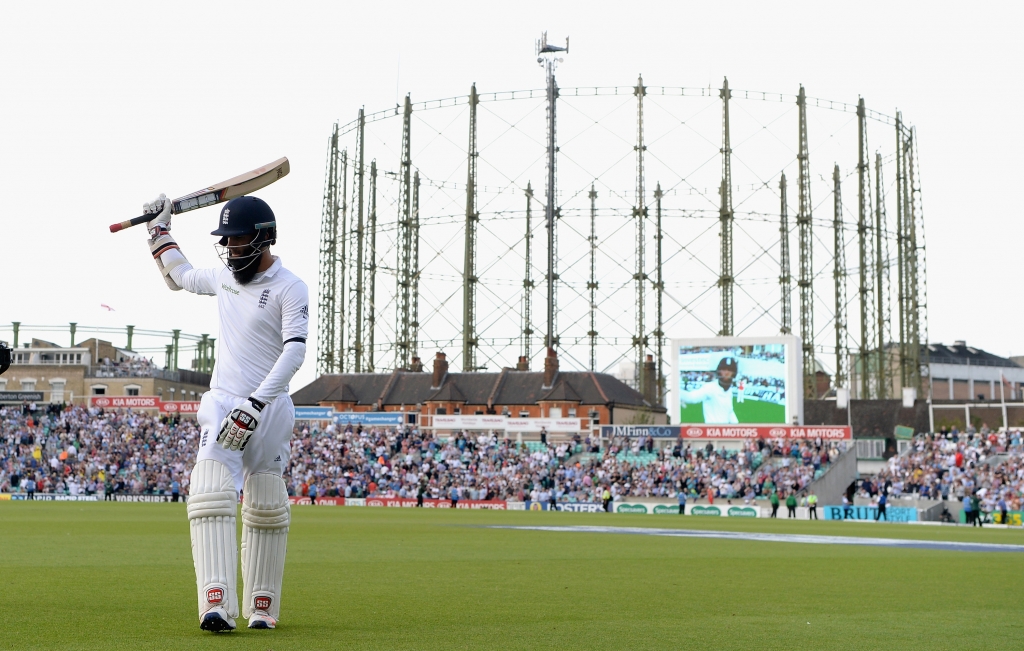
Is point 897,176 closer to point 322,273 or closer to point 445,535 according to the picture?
point 322,273

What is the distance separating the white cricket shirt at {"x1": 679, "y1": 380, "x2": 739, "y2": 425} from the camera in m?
50.8

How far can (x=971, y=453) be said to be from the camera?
4556 centimetres

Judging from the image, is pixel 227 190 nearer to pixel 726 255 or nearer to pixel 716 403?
pixel 716 403

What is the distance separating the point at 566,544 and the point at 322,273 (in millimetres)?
55247

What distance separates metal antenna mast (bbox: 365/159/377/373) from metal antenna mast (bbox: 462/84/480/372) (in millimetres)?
6472

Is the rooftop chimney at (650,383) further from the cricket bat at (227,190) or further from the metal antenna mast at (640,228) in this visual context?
the cricket bat at (227,190)

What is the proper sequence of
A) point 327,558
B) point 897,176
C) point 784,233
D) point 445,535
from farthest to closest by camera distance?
point 897,176
point 784,233
point 445,535
point 327,558

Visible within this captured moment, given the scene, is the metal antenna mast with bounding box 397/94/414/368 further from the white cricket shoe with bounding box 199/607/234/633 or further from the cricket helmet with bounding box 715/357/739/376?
the white cricket shoe with bounding box 199/607/234/633

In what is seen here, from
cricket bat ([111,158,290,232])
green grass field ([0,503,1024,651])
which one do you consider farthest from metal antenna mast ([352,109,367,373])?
cricket bat ([111,158,290,232])

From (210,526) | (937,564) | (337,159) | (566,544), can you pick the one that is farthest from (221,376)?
(337,159)

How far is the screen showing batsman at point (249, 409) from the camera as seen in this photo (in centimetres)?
672

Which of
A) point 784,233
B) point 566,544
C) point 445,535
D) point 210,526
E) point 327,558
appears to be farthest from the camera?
point 784,233

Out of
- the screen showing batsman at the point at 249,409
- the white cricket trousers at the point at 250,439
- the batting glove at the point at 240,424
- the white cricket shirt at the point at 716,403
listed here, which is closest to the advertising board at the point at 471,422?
A: the white cricket shirt at the point at 716,403

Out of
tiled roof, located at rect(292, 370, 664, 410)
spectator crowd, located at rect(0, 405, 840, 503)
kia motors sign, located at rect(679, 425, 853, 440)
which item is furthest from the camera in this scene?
tiled roof, located at rect(292, 370, 664, 410)
